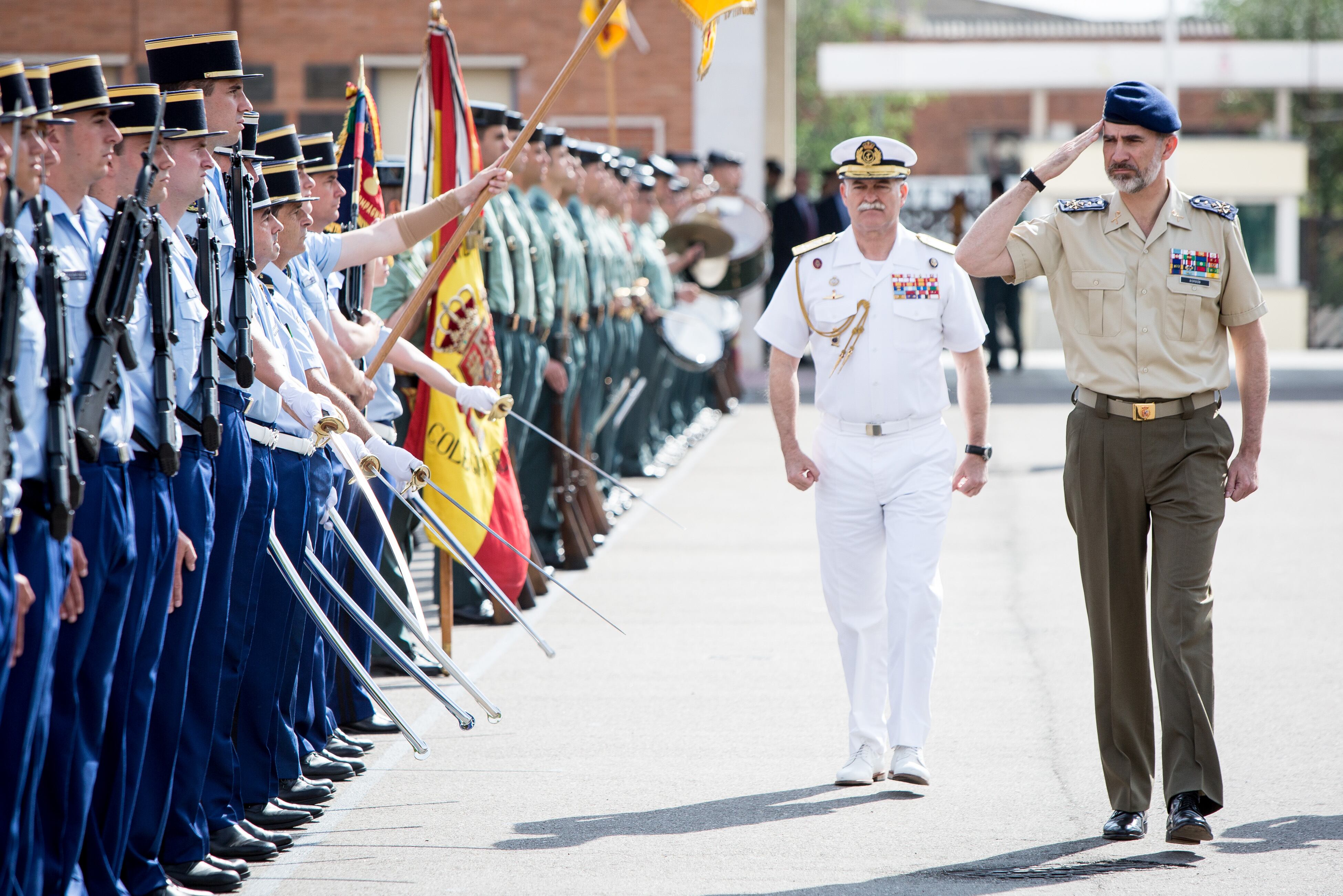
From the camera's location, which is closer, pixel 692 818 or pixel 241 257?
pixel 241 257

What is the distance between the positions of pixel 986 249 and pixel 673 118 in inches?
801

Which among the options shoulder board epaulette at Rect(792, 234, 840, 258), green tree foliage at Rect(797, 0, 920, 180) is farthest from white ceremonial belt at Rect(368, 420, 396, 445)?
green tree foliage at Rect(797, 0, 920, 180)

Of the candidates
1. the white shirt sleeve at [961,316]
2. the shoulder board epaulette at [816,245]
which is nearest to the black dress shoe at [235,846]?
the shoulder board epaulette at [816,245]

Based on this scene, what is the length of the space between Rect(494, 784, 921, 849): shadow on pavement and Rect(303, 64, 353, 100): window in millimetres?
21098

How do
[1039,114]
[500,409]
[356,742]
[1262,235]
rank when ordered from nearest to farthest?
[356,742] → [500,409] → [1262,235] → [1039,114]

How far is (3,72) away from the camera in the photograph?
3.86 metres

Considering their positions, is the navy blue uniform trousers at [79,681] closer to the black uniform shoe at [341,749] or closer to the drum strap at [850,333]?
the black uniform shoe at [341,749]

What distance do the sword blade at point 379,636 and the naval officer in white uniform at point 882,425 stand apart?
143cm

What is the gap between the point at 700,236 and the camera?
656 inches

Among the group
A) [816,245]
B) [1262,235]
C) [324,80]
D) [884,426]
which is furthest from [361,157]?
[1262,235]

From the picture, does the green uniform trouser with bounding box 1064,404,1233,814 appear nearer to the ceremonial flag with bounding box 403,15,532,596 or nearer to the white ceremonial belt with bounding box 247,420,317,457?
the white ceremonial belt with bounding box 247,420,317,457

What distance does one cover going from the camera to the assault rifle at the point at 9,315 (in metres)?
3.75

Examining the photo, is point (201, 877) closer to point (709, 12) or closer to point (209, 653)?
point (209, 653)

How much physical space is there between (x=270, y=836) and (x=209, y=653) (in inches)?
23.5
